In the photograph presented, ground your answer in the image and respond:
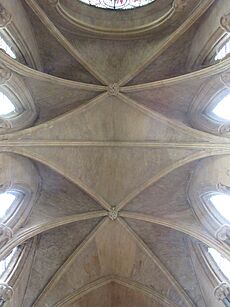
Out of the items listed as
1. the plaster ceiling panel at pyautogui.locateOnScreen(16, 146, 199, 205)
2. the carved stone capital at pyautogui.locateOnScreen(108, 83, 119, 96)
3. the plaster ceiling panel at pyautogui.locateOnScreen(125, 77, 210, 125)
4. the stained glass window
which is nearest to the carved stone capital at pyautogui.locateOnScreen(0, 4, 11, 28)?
the carved stone capital at pyautogui.locateOnScreen(108, 83, 119, 96)

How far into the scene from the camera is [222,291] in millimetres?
15203

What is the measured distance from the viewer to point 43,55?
673 inches

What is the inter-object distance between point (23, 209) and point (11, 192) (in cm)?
71

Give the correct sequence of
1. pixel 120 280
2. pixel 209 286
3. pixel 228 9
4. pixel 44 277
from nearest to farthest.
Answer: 1. pixel 228 9
2. pixel 209 286
3. pixel 44 277
4. pixel 120 280

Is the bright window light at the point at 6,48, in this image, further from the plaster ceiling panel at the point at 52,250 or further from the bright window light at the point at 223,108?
the bright window light at the point at 223,108

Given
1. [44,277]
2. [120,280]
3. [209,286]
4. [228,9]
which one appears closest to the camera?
[228,9]

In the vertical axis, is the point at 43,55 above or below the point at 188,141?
above

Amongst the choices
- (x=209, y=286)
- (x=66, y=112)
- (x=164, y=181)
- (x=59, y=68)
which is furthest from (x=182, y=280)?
(x=59, y=68)

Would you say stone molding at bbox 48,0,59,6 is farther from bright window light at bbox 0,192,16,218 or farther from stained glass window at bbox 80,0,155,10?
bright window light at bbox 0,192,16,218

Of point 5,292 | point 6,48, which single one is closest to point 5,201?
point 5,292

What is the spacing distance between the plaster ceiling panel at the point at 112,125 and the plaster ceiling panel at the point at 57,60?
1.05 m

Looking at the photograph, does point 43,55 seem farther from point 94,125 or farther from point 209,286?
point 209,286

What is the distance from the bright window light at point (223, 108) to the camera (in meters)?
16.1

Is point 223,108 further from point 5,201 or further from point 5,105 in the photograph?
point 5,201
